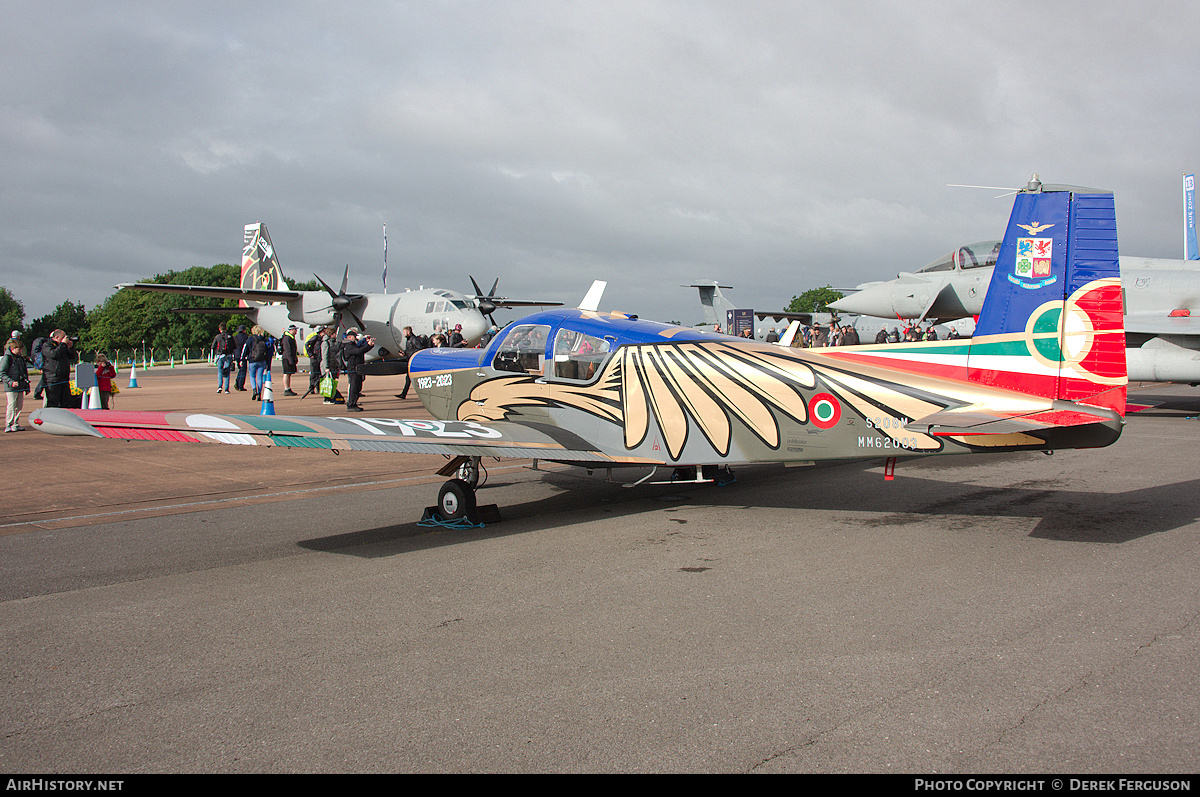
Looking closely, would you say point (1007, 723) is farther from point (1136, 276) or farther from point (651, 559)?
point (1136, 276)

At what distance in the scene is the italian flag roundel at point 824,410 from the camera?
691cm

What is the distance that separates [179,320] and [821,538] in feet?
413

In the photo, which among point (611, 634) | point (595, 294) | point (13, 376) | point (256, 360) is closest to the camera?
point (611, 634)

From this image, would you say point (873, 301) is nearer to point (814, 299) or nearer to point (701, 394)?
point (701, 394)

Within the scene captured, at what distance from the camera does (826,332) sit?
31.9m

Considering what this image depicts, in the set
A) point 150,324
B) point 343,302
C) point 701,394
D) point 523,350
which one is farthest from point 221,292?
point 150,324

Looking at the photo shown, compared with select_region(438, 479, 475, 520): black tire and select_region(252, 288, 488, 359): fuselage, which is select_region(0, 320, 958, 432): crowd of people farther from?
select_region(438, 479, 475, 520): black tire

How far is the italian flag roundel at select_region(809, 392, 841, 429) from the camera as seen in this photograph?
6.91 m

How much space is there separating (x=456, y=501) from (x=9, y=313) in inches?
6385

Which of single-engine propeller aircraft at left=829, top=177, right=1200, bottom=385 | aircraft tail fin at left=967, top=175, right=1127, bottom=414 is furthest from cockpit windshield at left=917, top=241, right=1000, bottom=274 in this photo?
aircraft tail fin at left=967, top=175, right=1127, bottom=414

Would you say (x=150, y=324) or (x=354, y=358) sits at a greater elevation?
(x=150, y=324)

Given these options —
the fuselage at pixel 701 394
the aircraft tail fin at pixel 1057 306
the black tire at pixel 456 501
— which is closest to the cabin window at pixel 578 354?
the fuselage at pixel 701 394

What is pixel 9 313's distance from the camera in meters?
132
